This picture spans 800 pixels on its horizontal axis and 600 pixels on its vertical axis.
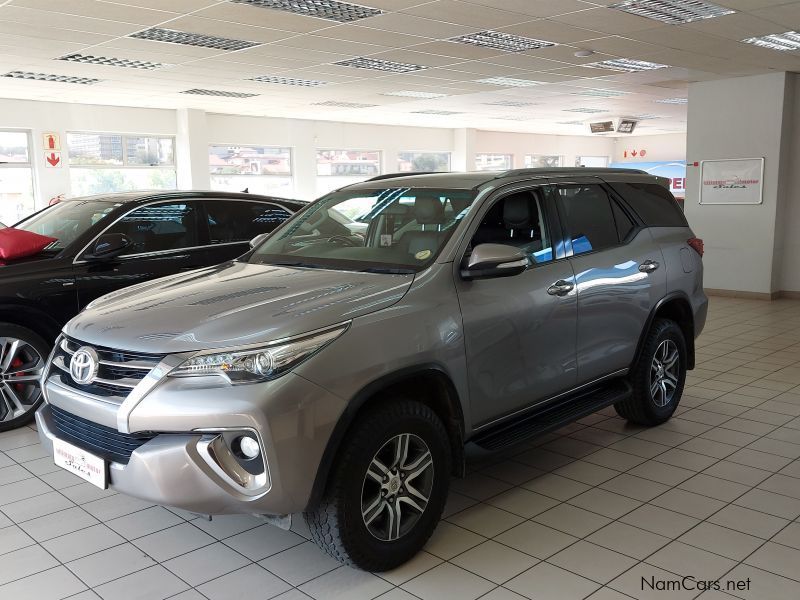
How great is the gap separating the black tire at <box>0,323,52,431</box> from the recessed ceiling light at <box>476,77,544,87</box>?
25.3 ft

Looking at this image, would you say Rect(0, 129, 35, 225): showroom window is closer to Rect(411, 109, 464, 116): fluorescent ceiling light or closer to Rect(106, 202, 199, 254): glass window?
Rect(411, 109, 464, 116): fluorescent ceiling light

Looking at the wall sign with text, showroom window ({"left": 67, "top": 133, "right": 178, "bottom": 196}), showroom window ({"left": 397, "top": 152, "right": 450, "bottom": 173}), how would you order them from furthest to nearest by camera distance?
showroom window ({"left": 397, "top": 152, "right": 450, "bottom": 173})
showroom window ({"left": 67, "top": 133, "right": 178, "bottom": 196})
the wall sign with text

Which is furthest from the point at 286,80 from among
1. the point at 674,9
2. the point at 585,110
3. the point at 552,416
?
the point at 552,416

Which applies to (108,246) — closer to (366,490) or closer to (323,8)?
(366,490)

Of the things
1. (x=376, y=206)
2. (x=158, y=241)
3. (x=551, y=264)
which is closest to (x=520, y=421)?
(x=551, y=264)

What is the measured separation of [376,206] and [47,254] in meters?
2.48

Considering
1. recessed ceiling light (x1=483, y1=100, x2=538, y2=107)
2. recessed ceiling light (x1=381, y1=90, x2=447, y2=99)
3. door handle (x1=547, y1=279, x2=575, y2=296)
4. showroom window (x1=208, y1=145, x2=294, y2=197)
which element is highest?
recessed ceiling light (x1=483, y1=100, x2=538, y2=107)

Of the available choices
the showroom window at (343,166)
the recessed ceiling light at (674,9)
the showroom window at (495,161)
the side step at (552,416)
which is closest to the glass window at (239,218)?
the side step at (552,416)

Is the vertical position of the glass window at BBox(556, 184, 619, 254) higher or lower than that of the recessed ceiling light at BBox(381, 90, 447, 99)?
lower

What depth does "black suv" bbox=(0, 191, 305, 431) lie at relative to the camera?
4.54m

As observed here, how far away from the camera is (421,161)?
20.2 metres

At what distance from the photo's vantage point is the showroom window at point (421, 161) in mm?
19500

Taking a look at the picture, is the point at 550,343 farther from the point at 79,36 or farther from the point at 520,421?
the point at 79,36
